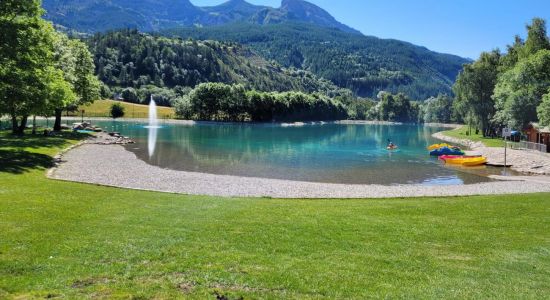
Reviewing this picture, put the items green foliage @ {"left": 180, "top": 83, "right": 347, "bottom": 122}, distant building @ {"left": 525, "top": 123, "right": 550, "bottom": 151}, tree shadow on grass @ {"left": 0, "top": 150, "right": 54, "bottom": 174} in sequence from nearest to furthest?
tree shadow on grass @ {"left": 0, "top": 150, "right": 54, "bottom": 174}, distant building @ {"left": 525, "top": 123, "right": 550, "bottom": 151}, green foliage @ {"left": 180, "top": 83, "right": 347, "bottom": 122}

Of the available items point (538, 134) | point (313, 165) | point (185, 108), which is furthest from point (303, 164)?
point (185, 108)

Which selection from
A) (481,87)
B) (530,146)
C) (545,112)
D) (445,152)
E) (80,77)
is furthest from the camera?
(481,87)

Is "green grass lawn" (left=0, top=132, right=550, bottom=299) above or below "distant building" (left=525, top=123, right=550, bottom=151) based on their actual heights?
below

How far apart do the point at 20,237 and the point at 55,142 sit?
4634 centimetres

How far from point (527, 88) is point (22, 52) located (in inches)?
2976

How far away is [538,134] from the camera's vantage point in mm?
72250

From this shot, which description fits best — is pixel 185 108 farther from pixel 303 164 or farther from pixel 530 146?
pixel 530 146

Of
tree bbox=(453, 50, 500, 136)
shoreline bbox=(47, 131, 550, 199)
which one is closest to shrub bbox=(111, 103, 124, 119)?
tree bbox=(453, 50, 500, 136)

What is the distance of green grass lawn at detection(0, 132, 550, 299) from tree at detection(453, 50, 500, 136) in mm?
85766

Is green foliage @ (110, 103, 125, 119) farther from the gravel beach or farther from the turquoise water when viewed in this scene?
the gravel beach

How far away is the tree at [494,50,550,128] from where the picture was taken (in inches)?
2908

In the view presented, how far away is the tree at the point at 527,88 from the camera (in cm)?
7388

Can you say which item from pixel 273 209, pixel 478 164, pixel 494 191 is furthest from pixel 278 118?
pixel 273 209

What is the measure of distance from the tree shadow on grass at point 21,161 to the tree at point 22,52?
12.9 feet
